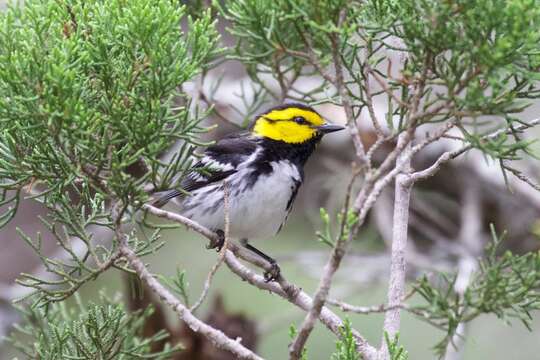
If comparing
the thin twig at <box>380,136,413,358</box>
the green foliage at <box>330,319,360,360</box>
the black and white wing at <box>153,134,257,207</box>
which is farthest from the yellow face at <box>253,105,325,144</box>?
the green foliage at <box>330,319,360,360</box>

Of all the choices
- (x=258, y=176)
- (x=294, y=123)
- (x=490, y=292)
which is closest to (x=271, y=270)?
(x=258, y=176)

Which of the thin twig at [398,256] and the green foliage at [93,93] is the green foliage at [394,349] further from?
the green foliage at [93,93]

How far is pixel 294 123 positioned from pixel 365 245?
89.8 inches

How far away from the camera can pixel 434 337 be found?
17.1ft

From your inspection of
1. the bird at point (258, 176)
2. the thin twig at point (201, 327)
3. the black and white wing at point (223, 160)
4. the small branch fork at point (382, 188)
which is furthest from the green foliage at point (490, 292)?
the black and white wing at point (223, 160)

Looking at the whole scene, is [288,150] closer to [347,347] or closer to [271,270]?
[271,270]

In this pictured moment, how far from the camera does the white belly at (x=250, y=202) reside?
315 cm

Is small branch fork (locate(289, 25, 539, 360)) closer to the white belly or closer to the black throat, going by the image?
the white belly

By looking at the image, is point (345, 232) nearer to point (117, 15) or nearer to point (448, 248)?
point (117, 15)

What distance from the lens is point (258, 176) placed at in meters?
3.18

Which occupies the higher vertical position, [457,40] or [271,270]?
[457,40]

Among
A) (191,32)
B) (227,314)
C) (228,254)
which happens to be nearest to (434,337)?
(227,314)

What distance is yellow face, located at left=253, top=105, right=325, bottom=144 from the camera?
130 inches

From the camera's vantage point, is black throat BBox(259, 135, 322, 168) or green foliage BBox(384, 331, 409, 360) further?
black throat BBox(259, 135, 322, 168)
